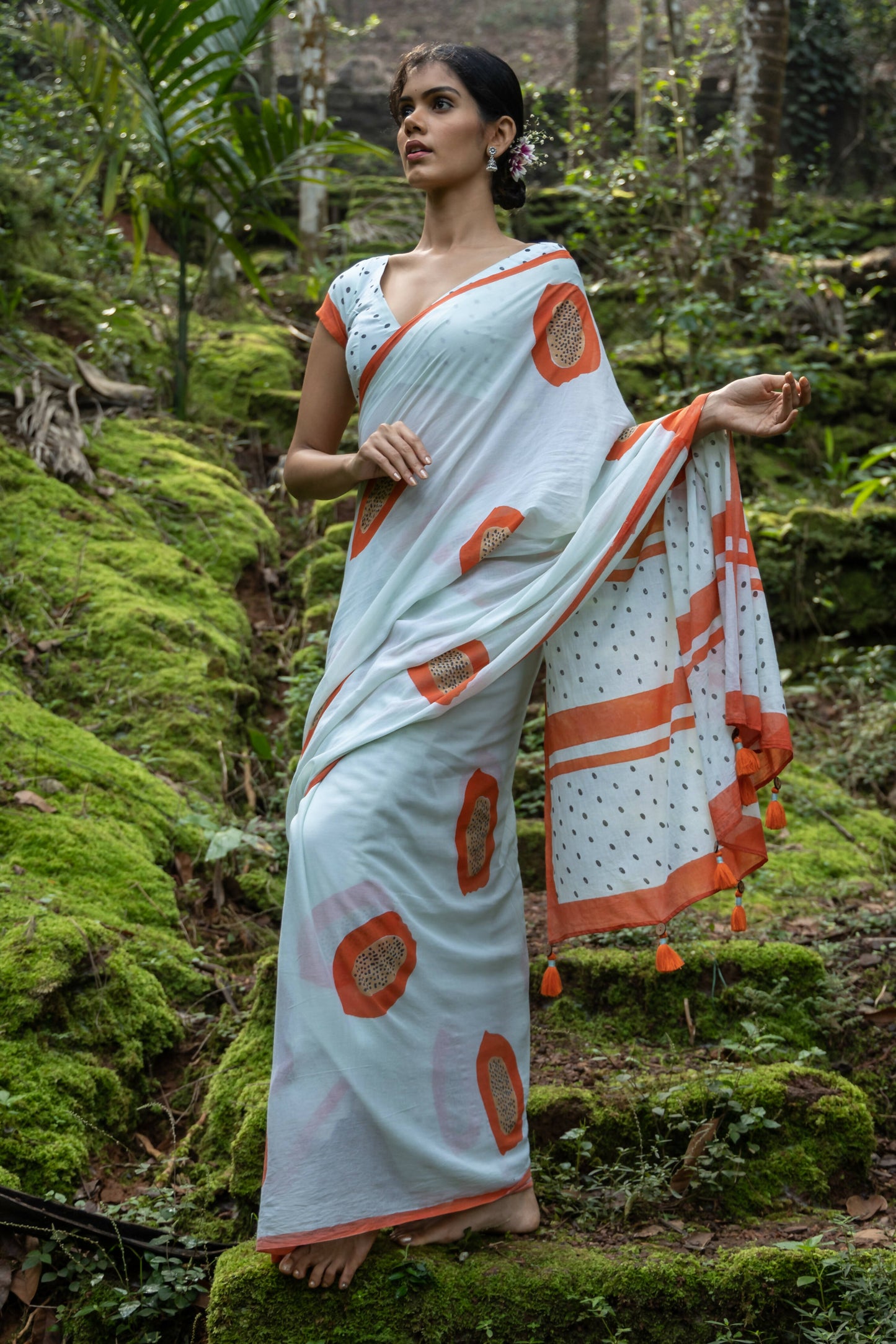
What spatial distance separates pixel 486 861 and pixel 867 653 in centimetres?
427

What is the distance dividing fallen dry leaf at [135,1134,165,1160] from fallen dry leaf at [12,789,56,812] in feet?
3.32

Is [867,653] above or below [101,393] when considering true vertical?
below

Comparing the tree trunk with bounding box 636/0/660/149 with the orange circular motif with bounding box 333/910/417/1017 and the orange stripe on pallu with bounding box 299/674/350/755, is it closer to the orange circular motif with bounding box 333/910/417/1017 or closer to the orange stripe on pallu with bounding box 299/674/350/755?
the orange stripe on pallu with bounding box 299/674/350/755

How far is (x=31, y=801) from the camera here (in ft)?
11.3

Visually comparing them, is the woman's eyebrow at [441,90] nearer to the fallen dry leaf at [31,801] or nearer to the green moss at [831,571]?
the fallen dry leaf at [31,801]

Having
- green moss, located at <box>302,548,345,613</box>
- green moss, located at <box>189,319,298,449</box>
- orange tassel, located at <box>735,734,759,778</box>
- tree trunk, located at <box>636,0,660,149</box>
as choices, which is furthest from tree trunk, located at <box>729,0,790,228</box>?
orange tassel, located at <box>735,734,759,778</box>

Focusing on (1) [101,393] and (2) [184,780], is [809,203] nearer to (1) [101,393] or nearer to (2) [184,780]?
(1) [101,393]

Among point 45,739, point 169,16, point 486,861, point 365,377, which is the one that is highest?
point 169,16

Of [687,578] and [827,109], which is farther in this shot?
[827,109]

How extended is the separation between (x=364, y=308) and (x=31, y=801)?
1764mm

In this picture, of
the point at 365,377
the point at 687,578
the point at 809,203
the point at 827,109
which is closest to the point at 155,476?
the point at 365,377

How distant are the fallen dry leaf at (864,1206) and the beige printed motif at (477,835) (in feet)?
3.74

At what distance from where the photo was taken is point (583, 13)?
12000 mm

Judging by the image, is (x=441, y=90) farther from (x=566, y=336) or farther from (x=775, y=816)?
(x=775, y=816)
